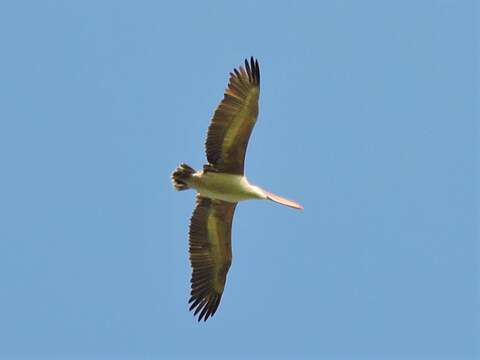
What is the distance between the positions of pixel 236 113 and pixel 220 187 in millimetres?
1370

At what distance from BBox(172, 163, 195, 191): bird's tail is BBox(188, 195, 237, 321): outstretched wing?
74 cm

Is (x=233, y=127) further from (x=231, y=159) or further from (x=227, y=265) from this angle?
(x=227, y=265)

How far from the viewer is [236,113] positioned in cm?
1750

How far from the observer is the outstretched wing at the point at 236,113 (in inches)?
688

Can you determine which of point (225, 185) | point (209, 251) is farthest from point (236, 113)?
point (209, 251)

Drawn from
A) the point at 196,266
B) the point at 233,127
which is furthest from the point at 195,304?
the point at 233,127

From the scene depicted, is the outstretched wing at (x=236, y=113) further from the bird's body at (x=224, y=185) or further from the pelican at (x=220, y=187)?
the bird's body at (x=224, y=185)

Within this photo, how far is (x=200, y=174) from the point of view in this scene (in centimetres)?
1802

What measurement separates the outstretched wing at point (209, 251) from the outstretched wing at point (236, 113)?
1.33 metres

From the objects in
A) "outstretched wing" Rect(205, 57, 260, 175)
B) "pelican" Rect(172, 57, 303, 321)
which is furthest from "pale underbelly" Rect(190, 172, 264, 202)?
"outstretched wing" Rect(205, 57, 260, 175)

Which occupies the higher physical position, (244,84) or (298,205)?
(244,84)

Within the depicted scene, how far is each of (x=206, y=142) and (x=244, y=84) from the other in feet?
3.89

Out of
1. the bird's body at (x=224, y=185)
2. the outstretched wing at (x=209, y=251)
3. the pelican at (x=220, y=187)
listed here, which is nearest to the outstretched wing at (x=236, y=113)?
the pelican at (x=220, y=187)

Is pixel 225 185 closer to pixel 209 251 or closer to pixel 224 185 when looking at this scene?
pixel 224 185
